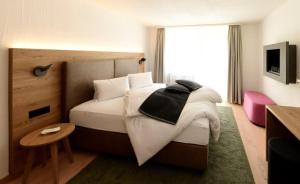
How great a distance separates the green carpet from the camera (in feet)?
6.47

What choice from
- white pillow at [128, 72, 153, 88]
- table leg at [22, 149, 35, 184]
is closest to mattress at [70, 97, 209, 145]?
table leg at [22, 149, 35, 184]

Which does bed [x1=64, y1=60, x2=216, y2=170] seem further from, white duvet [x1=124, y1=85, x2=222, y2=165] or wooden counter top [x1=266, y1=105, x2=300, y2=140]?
wooden counter top [x1=266, y1=105, x2=300, y2=140]

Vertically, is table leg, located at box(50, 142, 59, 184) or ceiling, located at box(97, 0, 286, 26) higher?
ceiling, located at box(97, 0, 286, 26)

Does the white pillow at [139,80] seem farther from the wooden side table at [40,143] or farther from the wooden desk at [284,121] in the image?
the wooden desk at [284,121]

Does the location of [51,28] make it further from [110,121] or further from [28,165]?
[28,165]

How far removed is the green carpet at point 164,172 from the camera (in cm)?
197

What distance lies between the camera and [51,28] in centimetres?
245

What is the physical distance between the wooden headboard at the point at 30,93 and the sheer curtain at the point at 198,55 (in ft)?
12.0

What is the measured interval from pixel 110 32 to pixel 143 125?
245cm

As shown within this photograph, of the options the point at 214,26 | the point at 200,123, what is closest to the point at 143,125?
the point at 200,123

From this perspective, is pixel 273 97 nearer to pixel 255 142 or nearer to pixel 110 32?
pixel 255 142

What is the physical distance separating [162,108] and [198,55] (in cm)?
376

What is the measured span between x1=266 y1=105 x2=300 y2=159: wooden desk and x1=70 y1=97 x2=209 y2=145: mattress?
2.26ft

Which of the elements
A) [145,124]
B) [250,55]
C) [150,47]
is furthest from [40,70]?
[250,55]
